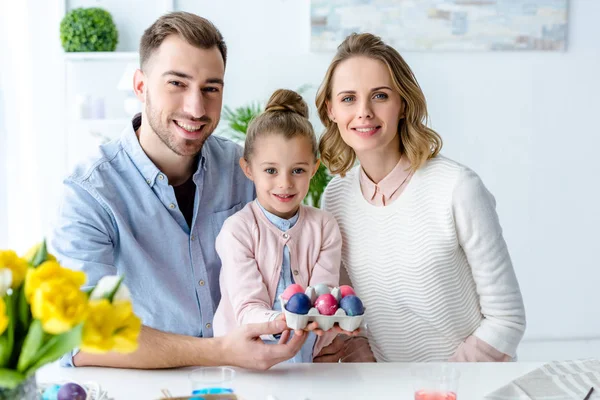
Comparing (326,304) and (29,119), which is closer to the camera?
(326,304)

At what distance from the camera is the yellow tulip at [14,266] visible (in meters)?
1.04

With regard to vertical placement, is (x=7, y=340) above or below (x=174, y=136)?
below

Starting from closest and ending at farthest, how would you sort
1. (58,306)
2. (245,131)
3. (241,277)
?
1. (58,306)
2. (241,277)
3. (245,131)

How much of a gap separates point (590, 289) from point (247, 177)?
3.31 meters

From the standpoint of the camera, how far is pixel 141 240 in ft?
6.97

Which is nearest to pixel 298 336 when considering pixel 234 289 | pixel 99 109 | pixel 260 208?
pixel 234 289

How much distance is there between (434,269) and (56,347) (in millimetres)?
1293

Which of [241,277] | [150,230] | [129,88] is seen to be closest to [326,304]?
[241,277]

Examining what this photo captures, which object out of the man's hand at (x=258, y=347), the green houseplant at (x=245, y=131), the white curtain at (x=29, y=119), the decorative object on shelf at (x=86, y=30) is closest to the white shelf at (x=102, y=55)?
the decorative object on shelf at (x=86, y=30)

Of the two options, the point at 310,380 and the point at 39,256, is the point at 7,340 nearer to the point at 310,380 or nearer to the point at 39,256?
the point at 39,256

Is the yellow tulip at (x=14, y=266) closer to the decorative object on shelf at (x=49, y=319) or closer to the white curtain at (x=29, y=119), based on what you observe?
the decorative object on shelf at (x=49, y=319)

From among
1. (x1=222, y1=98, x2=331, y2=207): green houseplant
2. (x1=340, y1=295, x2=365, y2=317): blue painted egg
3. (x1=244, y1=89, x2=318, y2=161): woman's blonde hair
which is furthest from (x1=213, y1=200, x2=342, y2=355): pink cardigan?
(x1=222, y1=98, x2=331, y2=207): green houseplant

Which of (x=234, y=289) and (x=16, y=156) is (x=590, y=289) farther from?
(x=16, y=156)

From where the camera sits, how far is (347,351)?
223 cm
